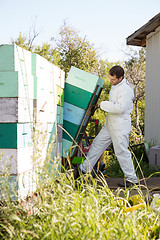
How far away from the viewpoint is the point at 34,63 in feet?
10.8

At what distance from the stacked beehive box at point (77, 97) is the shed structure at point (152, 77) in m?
3.19

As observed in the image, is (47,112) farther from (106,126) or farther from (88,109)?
(106,126)

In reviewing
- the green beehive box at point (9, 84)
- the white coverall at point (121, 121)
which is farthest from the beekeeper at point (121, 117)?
the green beehive box at point (9, 84)

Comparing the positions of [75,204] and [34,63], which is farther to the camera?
[34,63]

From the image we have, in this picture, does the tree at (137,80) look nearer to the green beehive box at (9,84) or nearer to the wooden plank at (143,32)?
the wooden plank at (143,32)

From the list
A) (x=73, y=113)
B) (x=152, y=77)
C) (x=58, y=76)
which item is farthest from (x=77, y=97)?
(x=152, y=77)

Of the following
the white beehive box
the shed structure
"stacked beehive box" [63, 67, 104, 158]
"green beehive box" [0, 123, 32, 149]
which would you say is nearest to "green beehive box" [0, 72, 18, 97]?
"green beehive box" [0, 123, 32, 149]

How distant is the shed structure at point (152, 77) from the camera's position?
7.42 metres

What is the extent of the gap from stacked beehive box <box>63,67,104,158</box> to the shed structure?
10.5 ft

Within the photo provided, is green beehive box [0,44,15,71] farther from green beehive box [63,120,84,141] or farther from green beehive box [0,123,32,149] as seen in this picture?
green beehive box [63,120,84,141]

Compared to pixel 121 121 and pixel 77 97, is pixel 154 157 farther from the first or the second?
pixel 77 97

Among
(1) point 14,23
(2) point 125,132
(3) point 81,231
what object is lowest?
(3) point 81,231

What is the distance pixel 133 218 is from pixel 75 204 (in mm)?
404

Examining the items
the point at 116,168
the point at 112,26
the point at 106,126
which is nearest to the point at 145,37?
the point at 116,168
